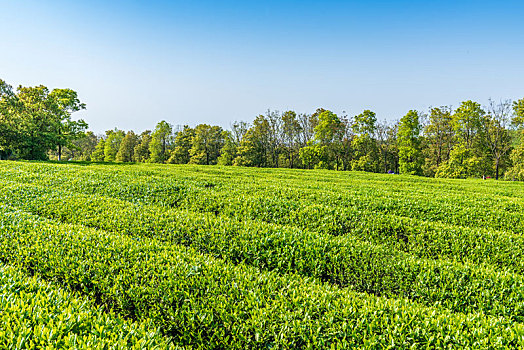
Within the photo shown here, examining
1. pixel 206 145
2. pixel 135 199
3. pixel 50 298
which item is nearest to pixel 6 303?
pixel 50 298

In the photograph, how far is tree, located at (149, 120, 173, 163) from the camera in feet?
178

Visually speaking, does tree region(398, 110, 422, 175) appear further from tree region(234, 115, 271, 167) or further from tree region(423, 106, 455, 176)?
tree region(234, 115, 271, 167)

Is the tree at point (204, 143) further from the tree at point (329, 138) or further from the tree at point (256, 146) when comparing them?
the tree at point (329, 138)

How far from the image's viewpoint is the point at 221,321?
2965 mm

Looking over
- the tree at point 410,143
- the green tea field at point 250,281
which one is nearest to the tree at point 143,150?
the tree at point 410,143

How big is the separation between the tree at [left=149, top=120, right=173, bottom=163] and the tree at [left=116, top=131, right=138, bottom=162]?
747cm

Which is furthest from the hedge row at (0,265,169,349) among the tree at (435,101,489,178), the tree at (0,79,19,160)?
the tree at (435,101,489,178)

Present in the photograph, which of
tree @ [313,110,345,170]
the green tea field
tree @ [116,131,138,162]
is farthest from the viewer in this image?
tree @ [116,131,138,162]

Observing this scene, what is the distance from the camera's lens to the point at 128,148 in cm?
5975

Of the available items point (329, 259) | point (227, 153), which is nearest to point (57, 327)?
point (329, 259)

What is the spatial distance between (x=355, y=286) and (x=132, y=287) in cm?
328

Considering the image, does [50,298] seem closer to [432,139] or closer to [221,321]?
[221,321]

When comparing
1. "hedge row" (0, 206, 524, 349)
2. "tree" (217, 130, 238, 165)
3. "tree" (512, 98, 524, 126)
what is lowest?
"hedge row" (0, 206, 524, 349)

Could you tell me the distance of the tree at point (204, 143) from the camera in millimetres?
50719
